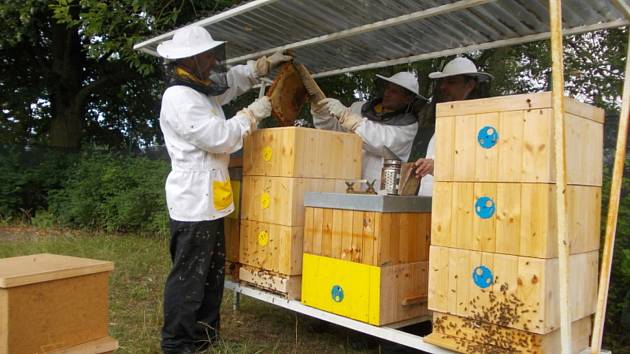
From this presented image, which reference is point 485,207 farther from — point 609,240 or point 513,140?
point 609,240

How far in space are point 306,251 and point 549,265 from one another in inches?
49.6

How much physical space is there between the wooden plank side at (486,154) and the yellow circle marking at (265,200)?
49.8 inches

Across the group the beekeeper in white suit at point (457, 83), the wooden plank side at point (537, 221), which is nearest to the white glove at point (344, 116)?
the beekeeper in white suit at point (457, 83)

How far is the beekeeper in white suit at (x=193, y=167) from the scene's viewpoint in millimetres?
2873

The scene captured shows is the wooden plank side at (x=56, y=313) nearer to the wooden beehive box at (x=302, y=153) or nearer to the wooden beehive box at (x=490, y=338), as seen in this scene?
the wooden beehive box at (x=302, y=153)

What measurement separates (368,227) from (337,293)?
406mm

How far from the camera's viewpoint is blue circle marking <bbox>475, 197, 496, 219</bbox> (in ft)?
6.68

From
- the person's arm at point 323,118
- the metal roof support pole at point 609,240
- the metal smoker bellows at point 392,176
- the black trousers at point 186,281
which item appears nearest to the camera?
the metal roof support pole at point 609,240

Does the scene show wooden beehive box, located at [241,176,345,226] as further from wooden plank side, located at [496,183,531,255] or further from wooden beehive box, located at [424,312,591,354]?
wooden plank side, located at [496,183,531,255]

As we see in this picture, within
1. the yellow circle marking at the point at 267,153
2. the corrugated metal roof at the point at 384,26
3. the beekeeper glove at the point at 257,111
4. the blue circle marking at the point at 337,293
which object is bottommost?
the blue circle marking at the point at 337,293

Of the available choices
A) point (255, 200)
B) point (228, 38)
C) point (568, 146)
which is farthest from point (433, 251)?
point (228, 38)

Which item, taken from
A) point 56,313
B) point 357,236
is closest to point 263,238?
point 357,236

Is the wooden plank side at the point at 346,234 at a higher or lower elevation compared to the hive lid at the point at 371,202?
lower

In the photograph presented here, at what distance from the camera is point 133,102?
458 inches
